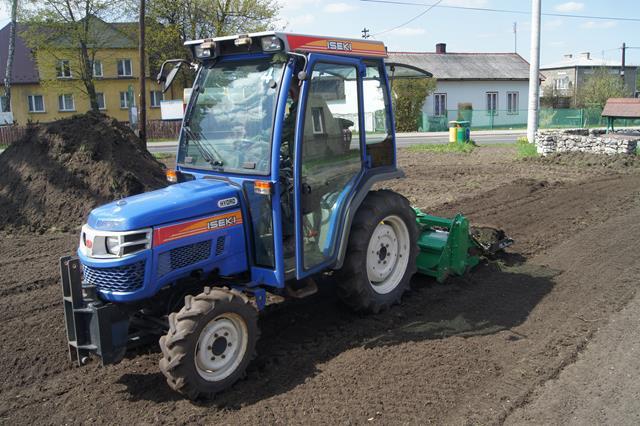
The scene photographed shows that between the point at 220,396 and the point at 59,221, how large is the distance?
6729mm

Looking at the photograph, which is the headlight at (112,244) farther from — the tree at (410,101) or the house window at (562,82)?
the house window at (562,82)

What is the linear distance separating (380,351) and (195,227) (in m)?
1.79

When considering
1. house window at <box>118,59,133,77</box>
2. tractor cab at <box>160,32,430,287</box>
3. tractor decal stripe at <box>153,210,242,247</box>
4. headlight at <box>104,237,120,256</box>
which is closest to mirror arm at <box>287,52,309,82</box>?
tractor cab at <box>160,32,430,287</box>

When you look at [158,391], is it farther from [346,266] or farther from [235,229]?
[346,266]

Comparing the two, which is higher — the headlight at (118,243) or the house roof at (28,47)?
the house roof at (28,47)

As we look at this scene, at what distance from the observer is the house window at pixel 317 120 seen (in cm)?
481

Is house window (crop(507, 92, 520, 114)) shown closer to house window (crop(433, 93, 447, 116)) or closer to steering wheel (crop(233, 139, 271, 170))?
house window (crop(433, 93, 447, 116))


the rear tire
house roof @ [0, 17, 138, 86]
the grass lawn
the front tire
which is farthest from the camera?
house roof @ [0, 17, 138, 86]

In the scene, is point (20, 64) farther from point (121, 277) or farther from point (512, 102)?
point (121, 277)

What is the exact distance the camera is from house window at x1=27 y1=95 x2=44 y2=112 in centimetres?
4116

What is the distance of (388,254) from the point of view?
18.7 ft

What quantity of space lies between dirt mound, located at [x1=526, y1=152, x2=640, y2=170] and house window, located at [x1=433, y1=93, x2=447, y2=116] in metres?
25.4

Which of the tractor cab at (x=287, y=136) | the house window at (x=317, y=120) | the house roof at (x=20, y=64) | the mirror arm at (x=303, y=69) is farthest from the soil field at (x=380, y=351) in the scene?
the house roof at (x=20, y=64)

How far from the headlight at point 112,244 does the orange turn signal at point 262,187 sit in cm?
106
